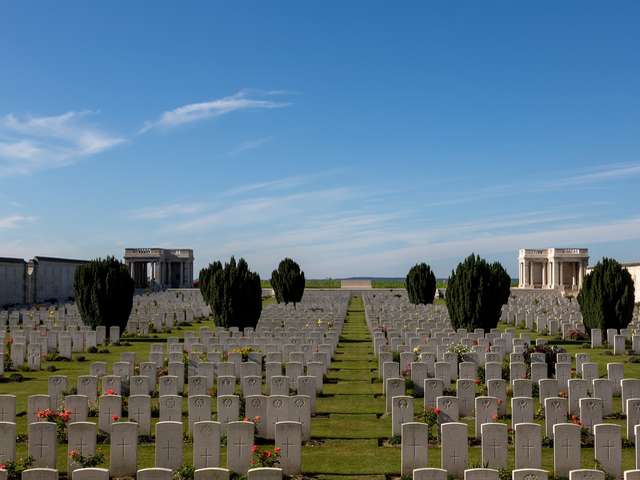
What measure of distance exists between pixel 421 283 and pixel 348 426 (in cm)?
3743

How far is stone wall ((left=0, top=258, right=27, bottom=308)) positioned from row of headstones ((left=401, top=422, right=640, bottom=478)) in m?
46.3

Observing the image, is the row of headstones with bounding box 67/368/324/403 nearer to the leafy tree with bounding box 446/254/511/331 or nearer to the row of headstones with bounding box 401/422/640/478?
the row of headstones with bounding box 401/422/640/478

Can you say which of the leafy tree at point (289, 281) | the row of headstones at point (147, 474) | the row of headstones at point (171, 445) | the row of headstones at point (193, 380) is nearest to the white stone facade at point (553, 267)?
the leafy tree at point (289, 281)

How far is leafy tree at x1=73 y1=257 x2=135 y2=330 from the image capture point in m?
31.1

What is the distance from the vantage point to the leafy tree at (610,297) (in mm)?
28484

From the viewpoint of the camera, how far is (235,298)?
98.8ft

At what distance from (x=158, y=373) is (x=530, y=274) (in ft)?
254

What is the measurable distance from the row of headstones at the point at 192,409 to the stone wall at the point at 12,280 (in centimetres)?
4136

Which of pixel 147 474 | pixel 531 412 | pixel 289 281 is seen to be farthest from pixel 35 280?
pixel 147 474

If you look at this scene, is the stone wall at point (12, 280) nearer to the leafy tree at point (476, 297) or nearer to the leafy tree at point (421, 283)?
the leafy tree at point (421, 283)

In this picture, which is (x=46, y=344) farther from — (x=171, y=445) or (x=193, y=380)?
(x=171, y=445)

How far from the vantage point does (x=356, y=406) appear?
16.3 metres

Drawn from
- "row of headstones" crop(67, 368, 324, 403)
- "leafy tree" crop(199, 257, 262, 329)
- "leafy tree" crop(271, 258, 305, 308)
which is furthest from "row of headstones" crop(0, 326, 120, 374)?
"leafy tree" crop(271, 258, 305, 308)

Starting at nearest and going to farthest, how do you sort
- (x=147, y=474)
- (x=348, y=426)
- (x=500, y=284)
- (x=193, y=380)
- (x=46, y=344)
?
(x=147, y=474)
(x=348, y=426)
(x=193, y=380)
(x=46, y=344)
(x=500, y=284)
